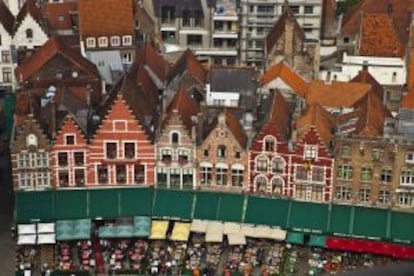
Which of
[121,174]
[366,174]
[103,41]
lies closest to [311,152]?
[366,174]

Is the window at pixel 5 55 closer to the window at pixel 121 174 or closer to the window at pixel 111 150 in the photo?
the window at pixel 111 150

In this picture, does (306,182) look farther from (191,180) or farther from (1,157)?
(1,157)

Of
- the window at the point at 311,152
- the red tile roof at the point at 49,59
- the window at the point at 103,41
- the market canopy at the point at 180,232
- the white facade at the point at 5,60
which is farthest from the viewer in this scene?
the window at the point at 103,41

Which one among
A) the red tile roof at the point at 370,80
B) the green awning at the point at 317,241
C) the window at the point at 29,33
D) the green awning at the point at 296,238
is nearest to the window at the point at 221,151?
the green awning at the point at 296,238

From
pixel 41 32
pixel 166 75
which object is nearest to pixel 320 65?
pixel 166 75

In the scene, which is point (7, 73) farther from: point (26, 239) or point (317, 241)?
point (317, 241)

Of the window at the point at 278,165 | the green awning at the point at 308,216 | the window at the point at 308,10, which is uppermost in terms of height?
the window at the point at 308,10

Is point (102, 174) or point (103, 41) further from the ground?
point (103, 41)
